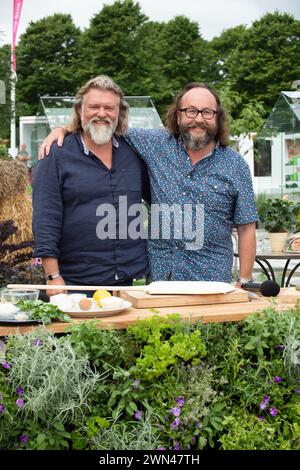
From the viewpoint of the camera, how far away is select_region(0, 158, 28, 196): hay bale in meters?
7.21

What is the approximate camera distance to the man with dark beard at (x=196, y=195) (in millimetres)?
3512

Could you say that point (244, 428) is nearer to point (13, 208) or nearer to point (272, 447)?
point (272, 447)

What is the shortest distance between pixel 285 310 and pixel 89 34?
42358 millimetres

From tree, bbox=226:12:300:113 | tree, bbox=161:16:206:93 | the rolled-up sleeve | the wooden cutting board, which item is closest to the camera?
the wooden cutting board

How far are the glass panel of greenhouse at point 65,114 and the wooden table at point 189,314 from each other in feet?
45.4

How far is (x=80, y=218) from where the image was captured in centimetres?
347

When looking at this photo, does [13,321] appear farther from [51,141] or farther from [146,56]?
[146,56]

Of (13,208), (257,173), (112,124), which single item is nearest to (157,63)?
(257,173)

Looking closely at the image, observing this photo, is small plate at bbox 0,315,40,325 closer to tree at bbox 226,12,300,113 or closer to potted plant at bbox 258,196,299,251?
potted plant at bbox 258,196,299,251

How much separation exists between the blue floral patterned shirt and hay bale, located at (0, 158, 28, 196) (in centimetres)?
386

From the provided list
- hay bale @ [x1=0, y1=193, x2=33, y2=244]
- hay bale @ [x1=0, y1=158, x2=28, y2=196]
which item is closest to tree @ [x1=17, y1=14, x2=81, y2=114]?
hay bale @ [x1=0, y1=158, x2=28, y2=196]

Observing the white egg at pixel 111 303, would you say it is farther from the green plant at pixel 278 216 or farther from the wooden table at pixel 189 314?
the green plant at pixel 278 216

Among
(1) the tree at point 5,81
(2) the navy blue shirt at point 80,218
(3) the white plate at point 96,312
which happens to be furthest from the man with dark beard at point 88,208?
(1) the tree at point 5,81

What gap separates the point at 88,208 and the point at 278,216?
14.0ft
